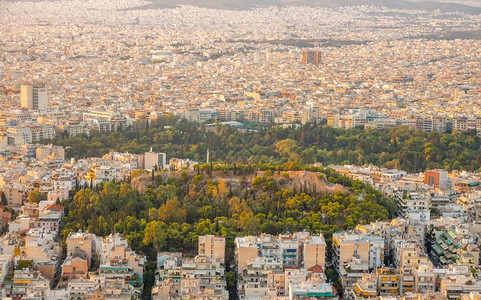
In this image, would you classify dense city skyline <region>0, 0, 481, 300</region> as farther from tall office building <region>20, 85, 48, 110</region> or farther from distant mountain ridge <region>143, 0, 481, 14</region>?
distant mountain ridge <region>143, 0, 481, 14</region>

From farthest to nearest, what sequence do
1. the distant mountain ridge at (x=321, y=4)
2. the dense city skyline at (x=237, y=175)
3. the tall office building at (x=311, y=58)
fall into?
the distant mountain ridge at (x=321, y=4)
the tall office building at (x=311, y=58)
the dense city skyline at (x=237, y=175)

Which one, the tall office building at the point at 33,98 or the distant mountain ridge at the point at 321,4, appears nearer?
the tall office building at the point at 33,98

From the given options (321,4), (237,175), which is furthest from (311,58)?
(237,175)

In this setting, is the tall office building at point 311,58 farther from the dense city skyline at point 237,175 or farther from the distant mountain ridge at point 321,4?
the distant mountain ridge at point 321,4

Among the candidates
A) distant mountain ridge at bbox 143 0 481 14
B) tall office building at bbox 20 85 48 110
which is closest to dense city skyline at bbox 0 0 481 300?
tall office building at bbox 20 85 48 110

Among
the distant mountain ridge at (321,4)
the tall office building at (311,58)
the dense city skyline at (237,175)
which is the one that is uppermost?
the dense city skyline at (237,175)

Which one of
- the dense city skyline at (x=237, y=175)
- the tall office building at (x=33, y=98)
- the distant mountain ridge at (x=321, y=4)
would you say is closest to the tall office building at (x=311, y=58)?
the dense city skyline at (x=237, y=175)
